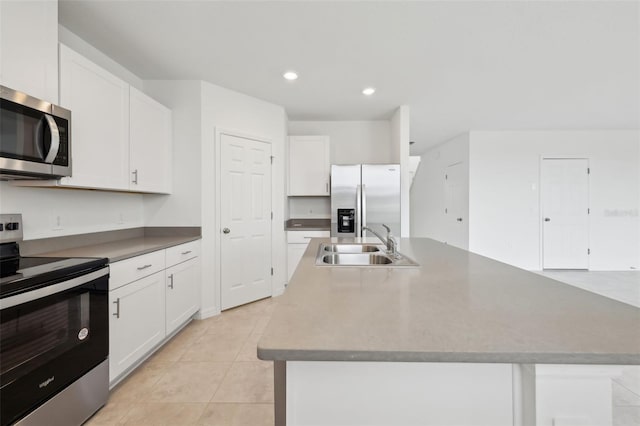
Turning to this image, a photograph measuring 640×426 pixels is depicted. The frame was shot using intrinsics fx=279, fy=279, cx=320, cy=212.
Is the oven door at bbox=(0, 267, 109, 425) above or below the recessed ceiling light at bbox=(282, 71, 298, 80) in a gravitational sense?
below

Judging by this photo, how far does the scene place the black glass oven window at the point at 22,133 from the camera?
4.36 feet

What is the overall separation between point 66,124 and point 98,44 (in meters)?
1.18

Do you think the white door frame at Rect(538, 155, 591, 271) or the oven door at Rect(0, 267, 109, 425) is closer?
the oven door at Rect(0, 267, 109, 425)

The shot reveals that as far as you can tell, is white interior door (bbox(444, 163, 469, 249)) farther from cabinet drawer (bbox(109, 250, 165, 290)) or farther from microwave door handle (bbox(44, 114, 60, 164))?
microwave door handle (bbox(44, 114, 60, 164))

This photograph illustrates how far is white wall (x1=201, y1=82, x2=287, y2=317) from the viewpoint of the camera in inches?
116

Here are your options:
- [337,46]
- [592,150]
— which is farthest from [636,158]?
[337,46]

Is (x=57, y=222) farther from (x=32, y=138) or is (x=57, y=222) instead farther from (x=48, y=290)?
(x=48, y=290)

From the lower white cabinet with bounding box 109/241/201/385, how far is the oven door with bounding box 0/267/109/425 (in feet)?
0.42

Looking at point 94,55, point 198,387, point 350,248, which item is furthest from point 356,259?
point 94,55

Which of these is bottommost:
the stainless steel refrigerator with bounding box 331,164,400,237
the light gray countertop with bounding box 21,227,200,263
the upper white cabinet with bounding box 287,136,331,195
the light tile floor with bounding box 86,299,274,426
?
the light tile floor with bounding box 86,299,274,426

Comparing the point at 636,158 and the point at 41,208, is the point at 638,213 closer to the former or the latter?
the point at 636,158

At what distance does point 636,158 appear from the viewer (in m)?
A: 4.93

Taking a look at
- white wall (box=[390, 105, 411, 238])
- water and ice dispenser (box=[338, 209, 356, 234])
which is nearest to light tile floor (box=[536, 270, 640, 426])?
white wall (box=[390, 105, 411, 238])

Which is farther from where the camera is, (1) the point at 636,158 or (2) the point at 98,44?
(1) the point at 636,158
